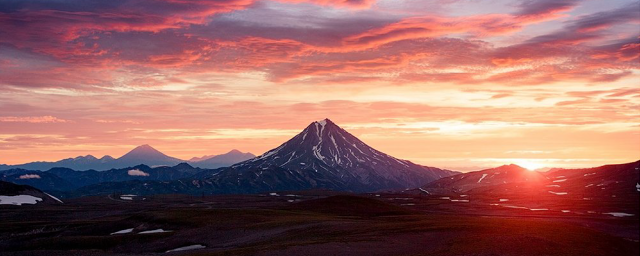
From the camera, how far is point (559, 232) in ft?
209

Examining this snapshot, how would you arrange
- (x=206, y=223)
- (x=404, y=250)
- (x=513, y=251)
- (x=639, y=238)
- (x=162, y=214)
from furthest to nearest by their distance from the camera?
(x=162, y=214), (x=206, y=223), (x=404, y=250), (x=513, y=251), (x=639, y=238)

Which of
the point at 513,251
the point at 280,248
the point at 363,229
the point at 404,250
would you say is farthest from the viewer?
the point at 363,229

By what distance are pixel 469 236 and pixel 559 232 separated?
11623mm

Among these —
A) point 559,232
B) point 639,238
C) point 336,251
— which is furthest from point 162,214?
point 639,238

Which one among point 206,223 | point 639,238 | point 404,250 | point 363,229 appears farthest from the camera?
point 206,223

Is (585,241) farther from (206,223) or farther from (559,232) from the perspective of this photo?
(206,223)

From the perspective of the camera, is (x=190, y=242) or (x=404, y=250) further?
(x=190, y=242)

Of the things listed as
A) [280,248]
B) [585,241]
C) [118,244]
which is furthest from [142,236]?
[585,241]

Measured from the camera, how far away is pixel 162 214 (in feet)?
404

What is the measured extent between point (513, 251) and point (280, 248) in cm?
2622

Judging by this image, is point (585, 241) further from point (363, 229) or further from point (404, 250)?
point (363, 229)

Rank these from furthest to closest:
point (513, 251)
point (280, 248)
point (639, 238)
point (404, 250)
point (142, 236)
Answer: point (142, 236)
point (280, 248)
point (404, 250)
point (513, 251)
point (639, 238)

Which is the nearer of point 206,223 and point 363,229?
point 363,229

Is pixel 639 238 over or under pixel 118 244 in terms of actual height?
over
